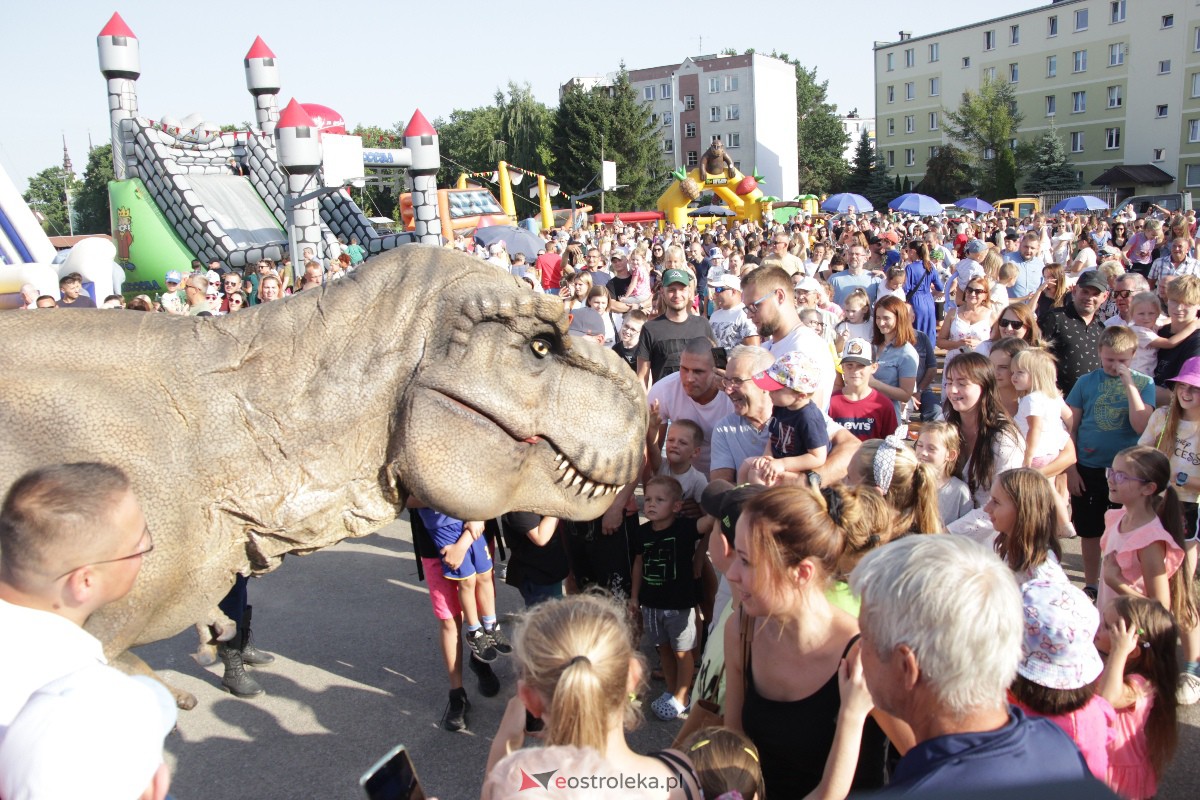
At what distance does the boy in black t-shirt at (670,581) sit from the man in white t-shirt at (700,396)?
0.58 m

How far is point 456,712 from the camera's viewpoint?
15.2 feet

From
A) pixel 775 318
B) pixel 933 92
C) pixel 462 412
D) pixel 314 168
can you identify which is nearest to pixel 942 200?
pixel 933 92

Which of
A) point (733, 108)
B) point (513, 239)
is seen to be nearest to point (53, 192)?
point (733, 108)

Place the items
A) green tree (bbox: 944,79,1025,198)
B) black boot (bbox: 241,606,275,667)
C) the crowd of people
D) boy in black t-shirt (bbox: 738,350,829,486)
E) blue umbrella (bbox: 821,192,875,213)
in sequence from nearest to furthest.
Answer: the crowd of people
boy in black t-shirt (bbox: 738,350,829,486)
black boot (bbox: 241,606,275,667)
blue umbrella (bbox: 821,192,875,213)
green tree (bbox: 944,79,1025,198)

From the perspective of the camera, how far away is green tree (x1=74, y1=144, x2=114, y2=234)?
69.9 m

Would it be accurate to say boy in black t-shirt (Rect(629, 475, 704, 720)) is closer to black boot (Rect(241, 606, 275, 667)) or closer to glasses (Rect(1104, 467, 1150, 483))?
glasses (Rect(1104, 467, 1150, 483))

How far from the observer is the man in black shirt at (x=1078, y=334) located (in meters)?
6.99

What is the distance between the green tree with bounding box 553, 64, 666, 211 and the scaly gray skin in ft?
182

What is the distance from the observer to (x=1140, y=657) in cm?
333

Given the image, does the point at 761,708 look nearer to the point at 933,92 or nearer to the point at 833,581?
the point at 833,581

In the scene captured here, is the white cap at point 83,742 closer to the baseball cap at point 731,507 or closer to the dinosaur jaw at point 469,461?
the dinosaur jaw at point 469,461

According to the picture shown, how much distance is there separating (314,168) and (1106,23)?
201 ft

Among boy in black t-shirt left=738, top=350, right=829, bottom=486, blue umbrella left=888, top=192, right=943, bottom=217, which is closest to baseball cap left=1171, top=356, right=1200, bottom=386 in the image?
boy in black t-shirt left=738, top=350, right=829, bottom=486

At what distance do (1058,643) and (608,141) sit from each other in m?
57.6
